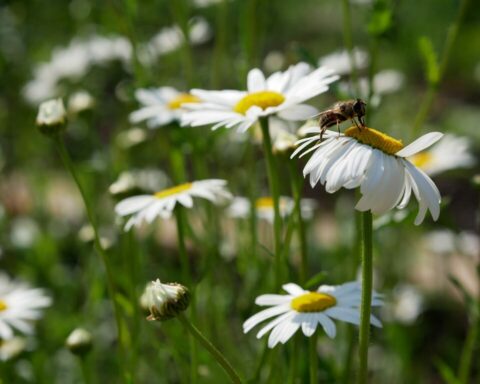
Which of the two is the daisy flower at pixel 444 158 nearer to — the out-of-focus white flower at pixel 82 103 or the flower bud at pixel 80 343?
the out-of-focus white flower at pixel 82 103

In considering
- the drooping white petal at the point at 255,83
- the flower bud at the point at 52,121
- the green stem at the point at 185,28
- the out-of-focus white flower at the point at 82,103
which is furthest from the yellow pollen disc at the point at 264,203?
the flower bud at the point at 52,121

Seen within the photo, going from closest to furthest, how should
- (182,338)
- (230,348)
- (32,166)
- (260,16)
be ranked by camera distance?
(182,338) → (230,348) → (260,16) → (32,166)

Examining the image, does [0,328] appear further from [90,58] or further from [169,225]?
[169,225]

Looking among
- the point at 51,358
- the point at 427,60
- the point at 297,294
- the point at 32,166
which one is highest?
the point at 427,60

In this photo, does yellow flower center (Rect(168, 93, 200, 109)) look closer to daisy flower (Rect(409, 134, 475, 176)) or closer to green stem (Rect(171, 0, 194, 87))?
green stem (Rect(171, 0, 194, 87))

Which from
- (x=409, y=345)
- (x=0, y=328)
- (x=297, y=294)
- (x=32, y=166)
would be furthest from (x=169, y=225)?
(x=297, y=294)

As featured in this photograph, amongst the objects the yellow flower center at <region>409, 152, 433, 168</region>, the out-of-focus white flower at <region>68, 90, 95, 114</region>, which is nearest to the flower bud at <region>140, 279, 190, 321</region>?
the out-of-focus white flower at <region>68, 90, 95, 114</region>
